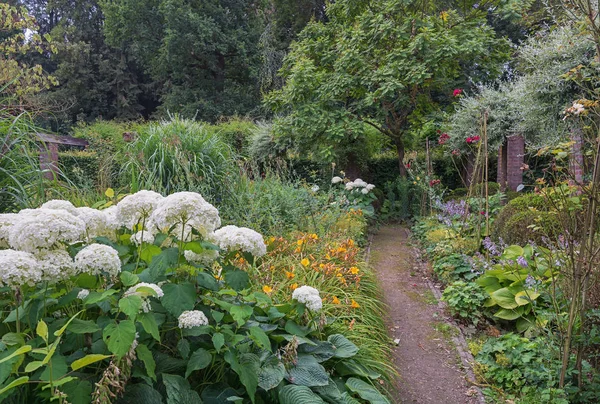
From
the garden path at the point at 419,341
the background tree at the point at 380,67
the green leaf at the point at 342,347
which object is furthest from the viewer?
the background tree at the point at 380,67

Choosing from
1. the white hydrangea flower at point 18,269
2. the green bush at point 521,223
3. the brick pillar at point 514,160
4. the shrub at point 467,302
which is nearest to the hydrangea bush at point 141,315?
the white hydrangea flower at point 18,269

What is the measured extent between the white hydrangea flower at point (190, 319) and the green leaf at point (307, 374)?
1.73ft

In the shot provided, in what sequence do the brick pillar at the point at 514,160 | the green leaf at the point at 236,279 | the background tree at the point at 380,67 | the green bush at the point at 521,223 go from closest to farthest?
1. the green leaf at the point at 236,279
2. the green bush at the point at 521,223
3. the brick pillar at the point at 514,160
4. the background tree at the point at 380,67

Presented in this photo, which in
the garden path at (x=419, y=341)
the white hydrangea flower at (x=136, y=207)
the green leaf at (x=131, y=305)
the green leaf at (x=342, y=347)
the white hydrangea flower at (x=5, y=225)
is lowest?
the garden path at (x=419, y=341)

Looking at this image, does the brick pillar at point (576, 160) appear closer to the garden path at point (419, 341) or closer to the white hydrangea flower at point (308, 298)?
the garden path at point (419, 341)

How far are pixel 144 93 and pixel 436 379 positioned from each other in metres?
23.7

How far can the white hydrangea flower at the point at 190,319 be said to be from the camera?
4.73 ft

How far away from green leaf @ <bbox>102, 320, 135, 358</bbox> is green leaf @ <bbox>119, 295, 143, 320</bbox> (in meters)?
0.04

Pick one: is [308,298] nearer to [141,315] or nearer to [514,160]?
[141,315]

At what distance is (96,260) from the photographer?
1.35m

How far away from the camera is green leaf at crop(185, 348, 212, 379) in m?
1.46

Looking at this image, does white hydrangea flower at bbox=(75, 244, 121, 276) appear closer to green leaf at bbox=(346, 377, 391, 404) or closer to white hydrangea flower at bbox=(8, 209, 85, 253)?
white hydrangea flower at bbox=(8, 209, 85, 253)

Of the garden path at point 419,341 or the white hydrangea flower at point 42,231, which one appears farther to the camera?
the garden path at point 419,341

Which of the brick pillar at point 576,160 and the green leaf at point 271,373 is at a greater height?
the brick pillar at point 576,160
